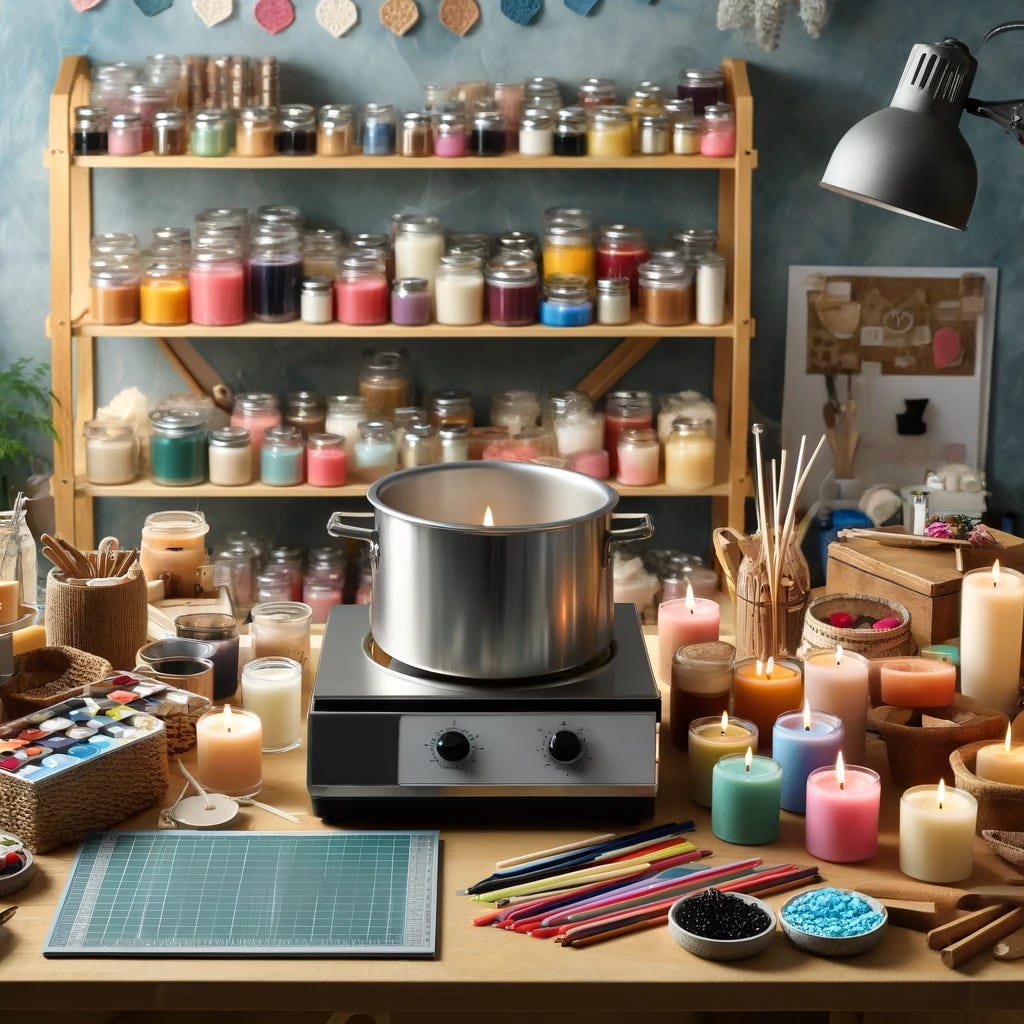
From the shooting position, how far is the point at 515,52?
12.7ft

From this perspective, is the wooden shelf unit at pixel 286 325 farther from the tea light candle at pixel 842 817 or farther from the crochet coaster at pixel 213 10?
the tea light candle at pixel 842 817

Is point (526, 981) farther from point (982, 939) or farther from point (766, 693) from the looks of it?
point (766, 693)

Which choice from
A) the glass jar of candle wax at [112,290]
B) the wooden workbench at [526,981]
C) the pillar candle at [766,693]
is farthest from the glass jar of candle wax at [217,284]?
the wooden workbench at [526,981]

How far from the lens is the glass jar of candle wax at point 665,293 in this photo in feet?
11.9

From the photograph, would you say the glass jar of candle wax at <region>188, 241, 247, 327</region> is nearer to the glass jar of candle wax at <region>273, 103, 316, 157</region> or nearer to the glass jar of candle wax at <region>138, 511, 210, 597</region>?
the glass jar of candle wax at <region>273, 103, 316, 157</region>

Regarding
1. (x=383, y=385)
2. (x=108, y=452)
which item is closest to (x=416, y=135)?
(x=383, y=385)

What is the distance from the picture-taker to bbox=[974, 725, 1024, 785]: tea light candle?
1.61 m

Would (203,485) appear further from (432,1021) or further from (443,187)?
(432,1021)

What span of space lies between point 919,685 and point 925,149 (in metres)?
0.62

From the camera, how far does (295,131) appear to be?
358 centimetres

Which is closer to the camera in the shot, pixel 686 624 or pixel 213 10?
pixel 686 624

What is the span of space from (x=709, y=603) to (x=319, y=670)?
0.61 metres

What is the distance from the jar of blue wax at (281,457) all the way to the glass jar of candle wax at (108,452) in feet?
1.09

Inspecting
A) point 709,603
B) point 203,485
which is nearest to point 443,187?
point 203,485
